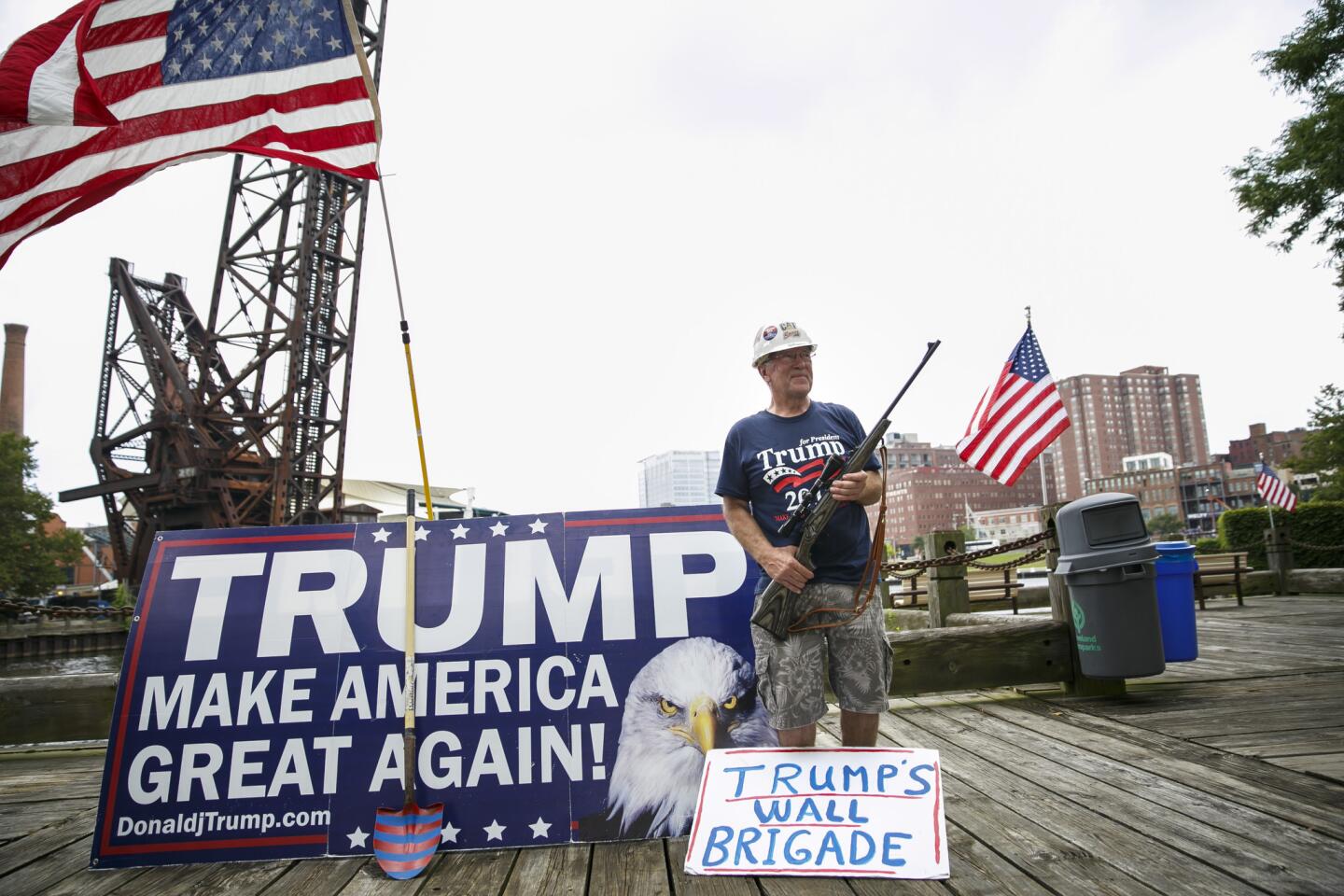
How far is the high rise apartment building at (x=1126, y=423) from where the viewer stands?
122500 mm

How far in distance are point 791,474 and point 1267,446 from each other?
371 feet

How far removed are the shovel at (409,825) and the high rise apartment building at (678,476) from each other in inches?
Answer: 2818

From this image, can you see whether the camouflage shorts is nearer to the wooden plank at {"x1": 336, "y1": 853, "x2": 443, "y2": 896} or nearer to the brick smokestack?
the wooden plank at {"x1": 336, "y1": 853, "x2": 443, "y2": 896}

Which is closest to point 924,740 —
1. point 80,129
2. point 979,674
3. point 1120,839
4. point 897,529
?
point 979,674

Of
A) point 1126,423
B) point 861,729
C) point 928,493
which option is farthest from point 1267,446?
point 861,729

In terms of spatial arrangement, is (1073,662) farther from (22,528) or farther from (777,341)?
(22,528)

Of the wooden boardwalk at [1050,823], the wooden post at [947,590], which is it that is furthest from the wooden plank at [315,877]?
the wooden post at [947,590]

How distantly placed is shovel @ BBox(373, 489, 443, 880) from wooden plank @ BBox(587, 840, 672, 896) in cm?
56

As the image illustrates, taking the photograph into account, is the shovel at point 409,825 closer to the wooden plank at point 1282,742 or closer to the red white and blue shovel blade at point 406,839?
the red white and blue shovel blade at point 406,839

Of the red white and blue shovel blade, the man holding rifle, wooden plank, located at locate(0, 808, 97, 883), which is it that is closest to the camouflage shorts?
the man holding rifle

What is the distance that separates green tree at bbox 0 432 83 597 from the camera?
3400 centimetres

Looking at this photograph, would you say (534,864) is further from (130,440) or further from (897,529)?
(897,529)

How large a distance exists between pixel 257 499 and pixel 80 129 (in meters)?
22.1

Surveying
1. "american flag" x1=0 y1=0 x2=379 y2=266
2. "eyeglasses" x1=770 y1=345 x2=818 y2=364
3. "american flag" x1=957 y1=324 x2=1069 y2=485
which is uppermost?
"american flag" x1=0 y1=0 x2=379 y2=266
